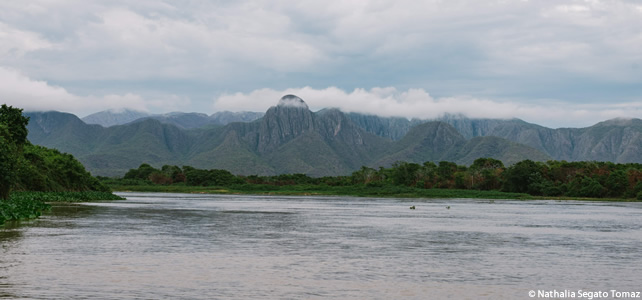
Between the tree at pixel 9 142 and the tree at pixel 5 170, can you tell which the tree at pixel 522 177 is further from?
the tree at pixel 5 170

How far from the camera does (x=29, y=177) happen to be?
89812 millimetres

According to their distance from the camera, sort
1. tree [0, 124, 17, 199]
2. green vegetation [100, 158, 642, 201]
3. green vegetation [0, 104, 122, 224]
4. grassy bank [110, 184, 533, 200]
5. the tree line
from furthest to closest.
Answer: grassy bank [110, 184, 533, 200], green vegetation [100, 158, 642, 201], the tree line, tree [0, 124, 17, 199], green vegetation [0, 104, 122, 224]

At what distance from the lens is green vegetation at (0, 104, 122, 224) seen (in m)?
55.8

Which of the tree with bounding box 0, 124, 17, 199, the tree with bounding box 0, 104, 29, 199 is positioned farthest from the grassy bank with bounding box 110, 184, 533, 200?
the tree with bounding box 0, 124, 17, 199

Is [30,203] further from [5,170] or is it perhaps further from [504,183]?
[504,183]

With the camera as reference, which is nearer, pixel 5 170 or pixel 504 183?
pixel 5 170

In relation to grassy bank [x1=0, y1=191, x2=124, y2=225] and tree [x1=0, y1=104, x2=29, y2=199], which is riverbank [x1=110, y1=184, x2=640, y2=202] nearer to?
grassy bank [x1=0, y1=191, x2=124, y2=225]

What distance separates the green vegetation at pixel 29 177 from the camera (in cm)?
5584

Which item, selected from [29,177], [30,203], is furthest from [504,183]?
[30,203]

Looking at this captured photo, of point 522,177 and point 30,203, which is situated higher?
point 522,177

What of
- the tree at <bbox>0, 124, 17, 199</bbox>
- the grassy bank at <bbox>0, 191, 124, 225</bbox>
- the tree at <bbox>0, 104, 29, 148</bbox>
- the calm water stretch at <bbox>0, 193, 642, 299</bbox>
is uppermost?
the tree at <bbox>0, 104, 29, 148</bbox>

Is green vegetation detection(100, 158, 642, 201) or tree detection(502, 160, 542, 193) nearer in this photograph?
green vegetation detection(100, 158, 642, 201)

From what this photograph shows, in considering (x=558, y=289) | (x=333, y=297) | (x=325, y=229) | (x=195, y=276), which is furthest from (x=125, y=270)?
(x=325, y=229)

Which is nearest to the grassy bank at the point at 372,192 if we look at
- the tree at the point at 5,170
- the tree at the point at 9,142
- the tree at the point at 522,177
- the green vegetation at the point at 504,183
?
the green vegetation at the point at 504,183
